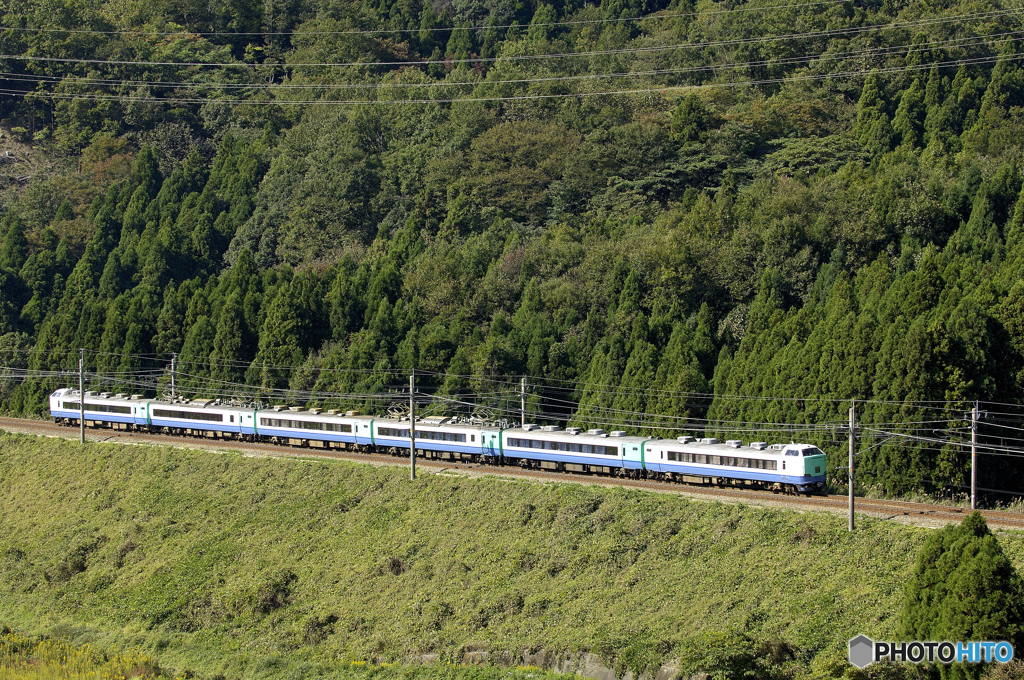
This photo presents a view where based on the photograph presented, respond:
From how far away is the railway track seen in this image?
3200 cm

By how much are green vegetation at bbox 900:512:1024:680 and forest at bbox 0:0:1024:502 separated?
925 cm

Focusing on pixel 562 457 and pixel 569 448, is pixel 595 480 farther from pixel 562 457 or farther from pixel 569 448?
pixel 562 457

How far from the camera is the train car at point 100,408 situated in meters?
60.7

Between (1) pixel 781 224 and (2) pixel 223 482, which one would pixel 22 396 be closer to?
(2) pixel 223 482

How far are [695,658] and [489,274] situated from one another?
41.3 meters

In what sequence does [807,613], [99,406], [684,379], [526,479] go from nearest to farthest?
[807,613] → [526,479] → [684,379] → [99,406]

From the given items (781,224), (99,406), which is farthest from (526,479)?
(99,406)

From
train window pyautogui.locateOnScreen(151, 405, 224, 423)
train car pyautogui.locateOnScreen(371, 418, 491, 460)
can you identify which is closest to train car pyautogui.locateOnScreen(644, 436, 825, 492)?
train car pyautogui.locateOnScreen(371, 418, 491, 460)

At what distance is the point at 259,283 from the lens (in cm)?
6894

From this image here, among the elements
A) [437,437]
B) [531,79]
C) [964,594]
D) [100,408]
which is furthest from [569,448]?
[531,79]

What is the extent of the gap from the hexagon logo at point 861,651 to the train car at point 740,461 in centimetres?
1322

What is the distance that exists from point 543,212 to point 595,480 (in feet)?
127

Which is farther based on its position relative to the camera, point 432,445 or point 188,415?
point 188,415

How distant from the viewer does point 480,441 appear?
47.6m
